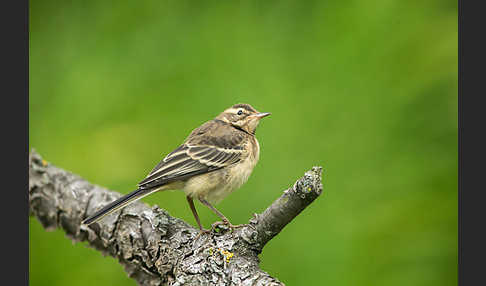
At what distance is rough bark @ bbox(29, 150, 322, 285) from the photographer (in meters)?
2.68

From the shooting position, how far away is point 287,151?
383cm

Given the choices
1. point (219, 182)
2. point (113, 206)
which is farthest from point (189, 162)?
point (113, 206)

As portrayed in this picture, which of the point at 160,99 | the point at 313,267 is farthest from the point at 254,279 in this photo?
the point at 160,99

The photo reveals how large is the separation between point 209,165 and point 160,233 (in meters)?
0.63

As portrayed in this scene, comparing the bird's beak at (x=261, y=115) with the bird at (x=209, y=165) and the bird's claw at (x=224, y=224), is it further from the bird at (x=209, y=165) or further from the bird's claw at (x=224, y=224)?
the bird's claw at (x=224, y=224)

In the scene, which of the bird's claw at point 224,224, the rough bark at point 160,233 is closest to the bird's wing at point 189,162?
the rough bark at point 160,233

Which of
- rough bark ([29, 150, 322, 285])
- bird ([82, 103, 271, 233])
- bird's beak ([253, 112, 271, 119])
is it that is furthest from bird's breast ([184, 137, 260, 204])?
bird's beak ([253, 112, 271, 119])

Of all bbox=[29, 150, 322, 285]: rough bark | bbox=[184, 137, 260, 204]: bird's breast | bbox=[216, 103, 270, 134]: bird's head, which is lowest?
bbox=[29, 150, 322, 285]: rough bark

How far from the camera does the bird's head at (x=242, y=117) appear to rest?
4043mm

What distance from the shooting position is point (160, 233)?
3.37m

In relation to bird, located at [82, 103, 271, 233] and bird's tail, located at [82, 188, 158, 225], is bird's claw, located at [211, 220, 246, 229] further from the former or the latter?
bird's tail, located at [82, 188, 158, 225]

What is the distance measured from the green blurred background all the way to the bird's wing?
336 mm

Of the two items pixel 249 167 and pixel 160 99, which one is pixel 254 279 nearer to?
pixel 249 167

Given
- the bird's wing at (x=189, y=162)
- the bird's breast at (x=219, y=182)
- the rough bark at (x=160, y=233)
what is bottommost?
the rough bark at (x=160, y=233)
